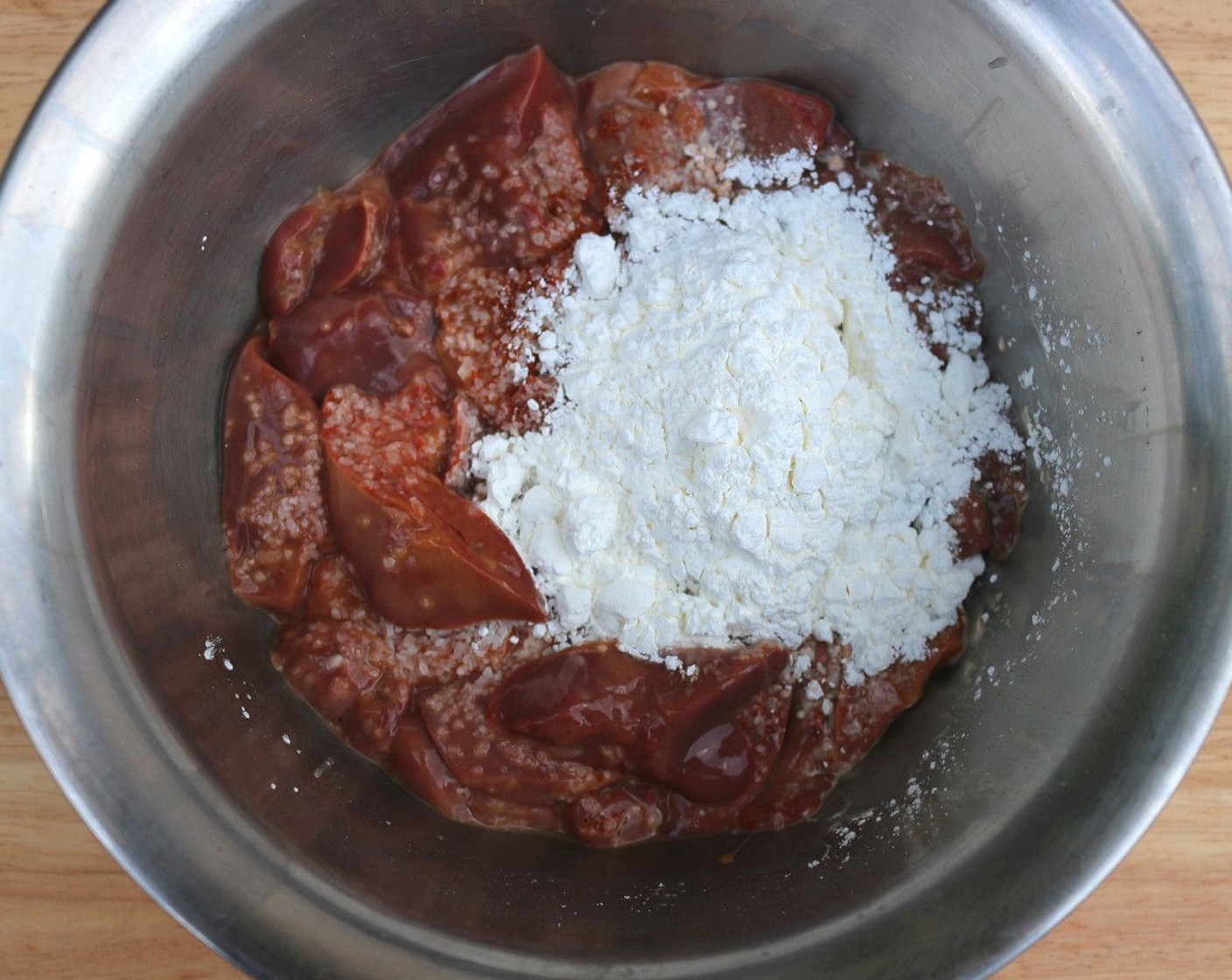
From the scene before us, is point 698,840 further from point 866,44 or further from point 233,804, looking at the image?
point 866,44

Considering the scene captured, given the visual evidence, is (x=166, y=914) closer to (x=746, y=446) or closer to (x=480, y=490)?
(x=480, y=490)

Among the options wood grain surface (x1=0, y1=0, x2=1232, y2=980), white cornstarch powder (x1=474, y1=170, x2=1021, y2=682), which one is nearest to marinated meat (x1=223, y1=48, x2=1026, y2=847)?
white cornstarch powder (x1=474, y1=170, x2=1021, y2=682)

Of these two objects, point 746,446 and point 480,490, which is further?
point 480,490

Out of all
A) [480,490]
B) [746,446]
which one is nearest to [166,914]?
[480,490]

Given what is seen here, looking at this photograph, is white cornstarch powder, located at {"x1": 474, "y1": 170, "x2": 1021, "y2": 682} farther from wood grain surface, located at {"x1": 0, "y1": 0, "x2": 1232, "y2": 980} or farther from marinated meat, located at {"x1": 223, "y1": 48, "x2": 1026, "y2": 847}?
wood grain surface, located at {"x1": 0, "y1": 0, "x2": 1232, "y2": 980}

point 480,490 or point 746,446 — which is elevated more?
point 746,446

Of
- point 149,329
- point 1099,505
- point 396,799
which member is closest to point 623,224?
point 149,329
